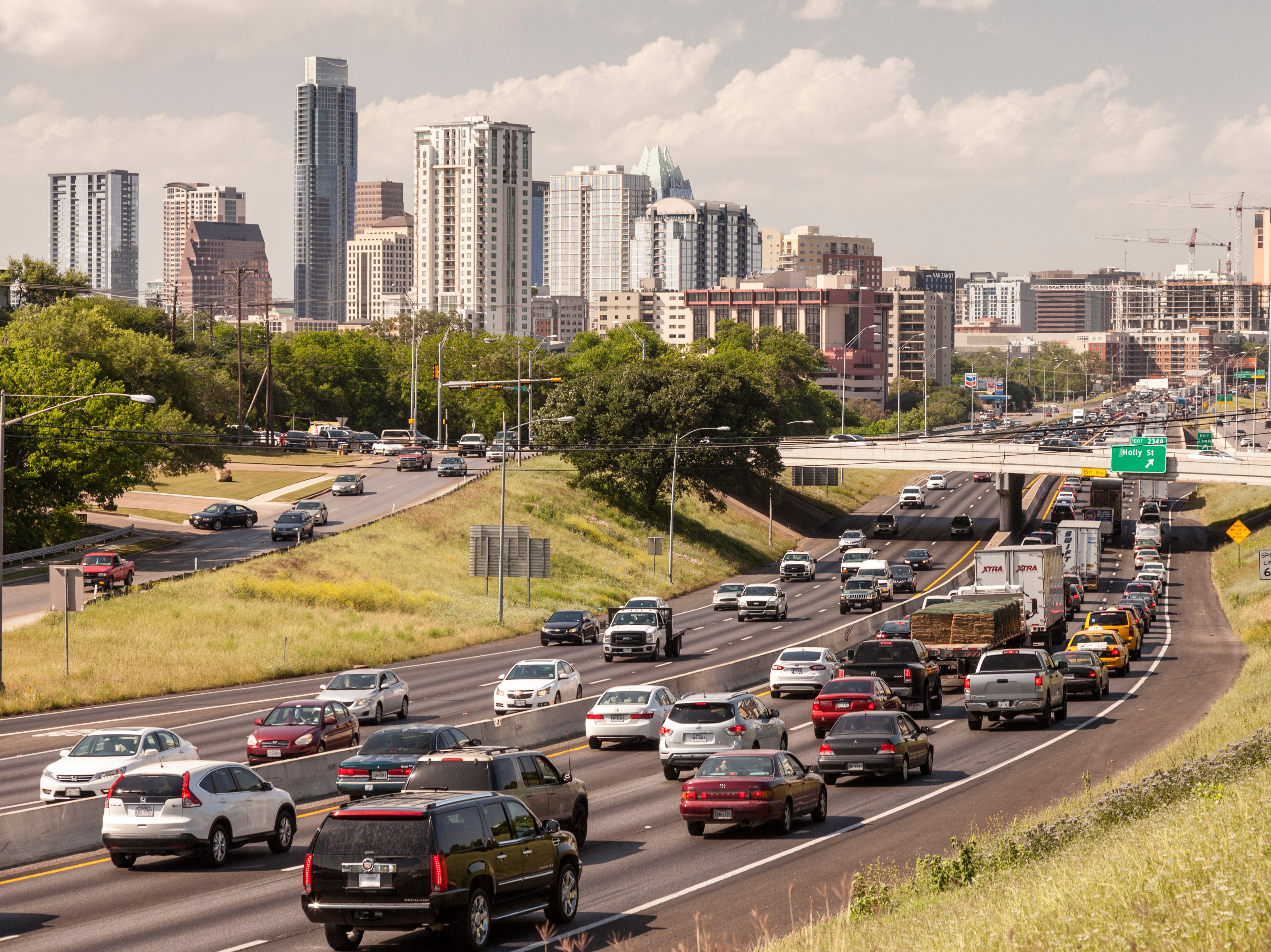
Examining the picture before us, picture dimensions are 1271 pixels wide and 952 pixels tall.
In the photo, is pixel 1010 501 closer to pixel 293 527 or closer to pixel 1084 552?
pixel 1084 552

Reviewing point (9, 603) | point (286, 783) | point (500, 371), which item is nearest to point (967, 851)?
Result: point (286, 783)

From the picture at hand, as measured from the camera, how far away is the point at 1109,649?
50.1 m

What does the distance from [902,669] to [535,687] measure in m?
10.3

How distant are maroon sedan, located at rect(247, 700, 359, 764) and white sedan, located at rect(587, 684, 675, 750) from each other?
587cm

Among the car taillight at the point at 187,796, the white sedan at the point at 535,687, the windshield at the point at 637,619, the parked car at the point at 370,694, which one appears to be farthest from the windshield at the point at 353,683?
the car taillight at the point at 187,796

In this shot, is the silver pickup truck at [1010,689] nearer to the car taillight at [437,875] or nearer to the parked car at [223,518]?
the car taillight at [437,875]

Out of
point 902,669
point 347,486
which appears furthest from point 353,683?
point 347,486

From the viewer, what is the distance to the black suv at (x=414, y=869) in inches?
572

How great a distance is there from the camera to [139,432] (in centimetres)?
7600

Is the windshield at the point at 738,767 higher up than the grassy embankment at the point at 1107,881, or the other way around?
the grassy embankment at the point at 1107,881

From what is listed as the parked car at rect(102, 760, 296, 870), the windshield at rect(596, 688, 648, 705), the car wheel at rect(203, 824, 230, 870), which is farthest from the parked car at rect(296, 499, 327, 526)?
the car wheel at rect(203, 824, 230, 870)

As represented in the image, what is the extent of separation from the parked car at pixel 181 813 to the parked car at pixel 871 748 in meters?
11.5

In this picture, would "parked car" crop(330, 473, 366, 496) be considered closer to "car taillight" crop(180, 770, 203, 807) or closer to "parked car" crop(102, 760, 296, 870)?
"parked car" crop(102, 760, 296, 870)

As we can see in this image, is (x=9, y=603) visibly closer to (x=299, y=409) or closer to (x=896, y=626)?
(x=896, y=626)
